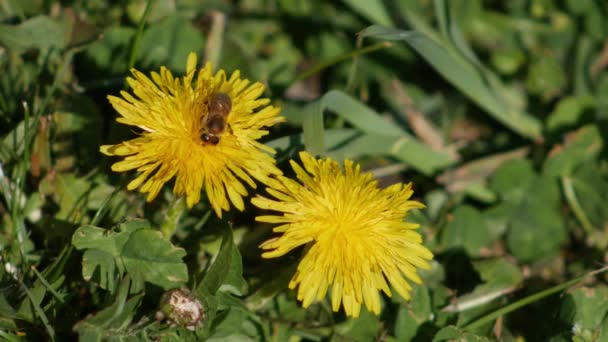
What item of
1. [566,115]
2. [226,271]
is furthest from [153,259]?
[566,115]

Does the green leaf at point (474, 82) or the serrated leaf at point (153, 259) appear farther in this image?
the green leaf at point (474, 82)

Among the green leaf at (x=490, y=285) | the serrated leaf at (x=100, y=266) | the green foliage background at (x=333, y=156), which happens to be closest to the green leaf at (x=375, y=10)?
the green foliage background at (x=333, y=156)

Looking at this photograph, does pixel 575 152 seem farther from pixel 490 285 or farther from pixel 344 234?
pixel 344 234

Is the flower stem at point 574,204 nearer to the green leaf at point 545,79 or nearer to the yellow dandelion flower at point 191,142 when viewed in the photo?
the green leaf at point 545,79

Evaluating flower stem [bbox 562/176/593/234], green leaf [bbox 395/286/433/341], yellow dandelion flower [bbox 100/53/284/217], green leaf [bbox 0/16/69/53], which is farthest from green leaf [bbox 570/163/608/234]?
green leaf [bbox 0/16/69/53]

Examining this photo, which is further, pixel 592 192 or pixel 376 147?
pixel 592 192
